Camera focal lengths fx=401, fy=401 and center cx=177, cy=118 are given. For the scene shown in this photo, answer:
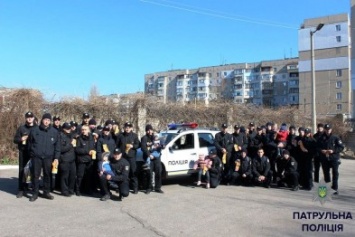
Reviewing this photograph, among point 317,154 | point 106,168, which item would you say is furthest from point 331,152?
point 106,168

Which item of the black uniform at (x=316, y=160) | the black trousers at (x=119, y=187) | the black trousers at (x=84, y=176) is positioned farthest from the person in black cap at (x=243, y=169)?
the black trousers at (x=84, y=176)

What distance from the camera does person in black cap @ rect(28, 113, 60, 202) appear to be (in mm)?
9203

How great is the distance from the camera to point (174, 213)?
8.14 metres

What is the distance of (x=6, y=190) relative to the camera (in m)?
10.6

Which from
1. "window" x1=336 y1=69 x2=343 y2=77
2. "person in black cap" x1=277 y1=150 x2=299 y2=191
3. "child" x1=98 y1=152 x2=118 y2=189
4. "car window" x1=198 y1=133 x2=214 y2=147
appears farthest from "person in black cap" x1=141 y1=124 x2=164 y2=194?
"window" x1=336 y1=69 x2=343 y2=77

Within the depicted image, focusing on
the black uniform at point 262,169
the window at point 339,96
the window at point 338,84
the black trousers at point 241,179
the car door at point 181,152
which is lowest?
the black trousers at point 241,179

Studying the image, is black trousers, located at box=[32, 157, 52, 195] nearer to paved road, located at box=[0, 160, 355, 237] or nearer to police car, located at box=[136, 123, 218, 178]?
paved road, located at box=[0, 160, 355, 237]

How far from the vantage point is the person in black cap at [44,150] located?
30.2ft

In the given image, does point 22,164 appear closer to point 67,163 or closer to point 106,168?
point 67,163

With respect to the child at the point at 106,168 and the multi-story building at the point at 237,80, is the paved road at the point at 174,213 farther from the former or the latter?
the multi-story building at the point at 237,80

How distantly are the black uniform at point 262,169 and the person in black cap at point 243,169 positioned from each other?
0.15 m

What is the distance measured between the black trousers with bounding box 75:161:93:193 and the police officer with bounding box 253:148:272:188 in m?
4.74

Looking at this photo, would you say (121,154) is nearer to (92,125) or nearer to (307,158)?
(92,125)

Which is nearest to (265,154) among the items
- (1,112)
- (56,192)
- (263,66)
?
(56,192)
